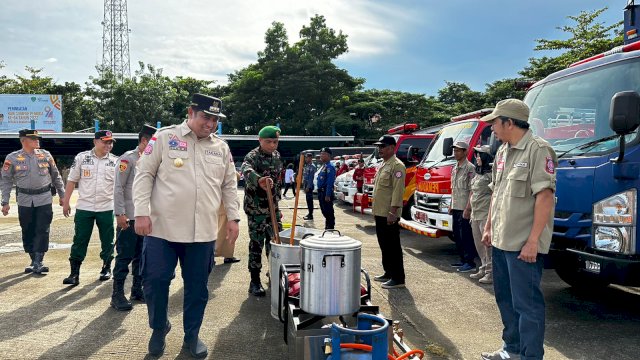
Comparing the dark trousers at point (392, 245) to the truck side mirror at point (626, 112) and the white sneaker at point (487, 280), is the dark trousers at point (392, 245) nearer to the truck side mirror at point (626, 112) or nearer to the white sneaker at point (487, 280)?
the white sneaker at point (487, 280)

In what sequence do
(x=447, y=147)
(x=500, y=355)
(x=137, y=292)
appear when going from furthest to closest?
1. (x=447, y=147)
2. (x=137, y=292)
3. (x=500, y=355)

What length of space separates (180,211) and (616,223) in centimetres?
355

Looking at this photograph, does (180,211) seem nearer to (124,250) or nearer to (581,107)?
(124,250)

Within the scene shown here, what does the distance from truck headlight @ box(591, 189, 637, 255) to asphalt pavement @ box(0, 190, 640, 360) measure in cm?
88

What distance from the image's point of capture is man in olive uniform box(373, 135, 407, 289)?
19.0 feet

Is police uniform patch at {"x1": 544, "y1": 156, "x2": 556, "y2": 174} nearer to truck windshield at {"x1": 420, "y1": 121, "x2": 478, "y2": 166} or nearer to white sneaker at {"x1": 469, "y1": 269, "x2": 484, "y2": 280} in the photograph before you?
white sneaker at {"x1": 469, "y1": 269, "x2": 484, "y2": 280}

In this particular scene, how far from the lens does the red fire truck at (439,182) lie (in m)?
7.51

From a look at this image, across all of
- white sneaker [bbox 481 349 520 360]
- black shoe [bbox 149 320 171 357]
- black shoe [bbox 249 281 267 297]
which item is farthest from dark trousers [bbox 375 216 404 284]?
black shoe [bbox 149 320 171 357]

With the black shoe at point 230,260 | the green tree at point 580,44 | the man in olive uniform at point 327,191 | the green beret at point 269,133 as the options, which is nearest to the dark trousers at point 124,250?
the green beret at point 269,133

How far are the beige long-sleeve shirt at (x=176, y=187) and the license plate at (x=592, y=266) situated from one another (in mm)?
3177

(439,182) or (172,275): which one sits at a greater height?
(439,182)

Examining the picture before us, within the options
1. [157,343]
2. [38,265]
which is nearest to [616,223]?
[157,343]

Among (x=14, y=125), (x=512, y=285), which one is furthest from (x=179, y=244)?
(x=14, y=125)

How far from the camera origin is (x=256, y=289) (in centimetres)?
553
